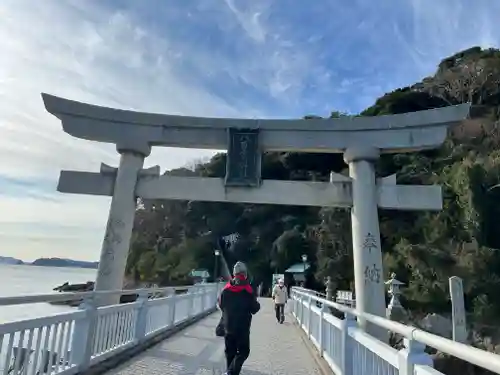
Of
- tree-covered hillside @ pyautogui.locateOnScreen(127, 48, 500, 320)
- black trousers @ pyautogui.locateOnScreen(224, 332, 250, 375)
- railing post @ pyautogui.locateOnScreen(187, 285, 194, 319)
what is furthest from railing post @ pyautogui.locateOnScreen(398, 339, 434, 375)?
tree-covered hillside @ pyautogui.locateOnScreen(127, 48, 500, 320)

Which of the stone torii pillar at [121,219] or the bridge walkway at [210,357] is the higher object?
the stone torii pillar at [121,219]

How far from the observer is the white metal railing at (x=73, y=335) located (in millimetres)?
3609

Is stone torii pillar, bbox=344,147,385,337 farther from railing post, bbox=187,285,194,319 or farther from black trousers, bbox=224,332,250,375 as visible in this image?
railing post, bbox=187,285,194,319

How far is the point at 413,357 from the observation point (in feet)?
8.00

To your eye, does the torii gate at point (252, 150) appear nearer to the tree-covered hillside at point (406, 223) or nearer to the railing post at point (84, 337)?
the railing post at point (84, 337)

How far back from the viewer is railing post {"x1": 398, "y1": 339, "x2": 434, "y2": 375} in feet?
7.89

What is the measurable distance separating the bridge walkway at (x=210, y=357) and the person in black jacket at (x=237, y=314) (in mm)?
1040

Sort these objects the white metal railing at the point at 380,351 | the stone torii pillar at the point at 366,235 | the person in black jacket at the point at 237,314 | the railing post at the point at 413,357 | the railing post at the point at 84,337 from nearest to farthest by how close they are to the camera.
Answer: the white metal railing at the point at 380,351
the railing post at the point at 413,357
the person in black jacket at the point at 237,314
the railing post at the point at 84,337
the stone torii pillar at the point at 366,235

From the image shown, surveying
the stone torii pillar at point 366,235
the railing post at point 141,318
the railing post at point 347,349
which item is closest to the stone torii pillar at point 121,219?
the railing post at point 141,318

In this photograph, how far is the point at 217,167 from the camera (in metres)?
45.6

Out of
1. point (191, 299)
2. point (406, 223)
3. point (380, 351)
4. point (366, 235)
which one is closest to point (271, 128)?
point (366, 235)

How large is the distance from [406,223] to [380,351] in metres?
25.6

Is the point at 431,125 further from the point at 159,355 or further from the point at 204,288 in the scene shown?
the point at 204,288

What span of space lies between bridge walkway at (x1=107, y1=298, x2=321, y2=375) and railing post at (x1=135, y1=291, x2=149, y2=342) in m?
0.33
